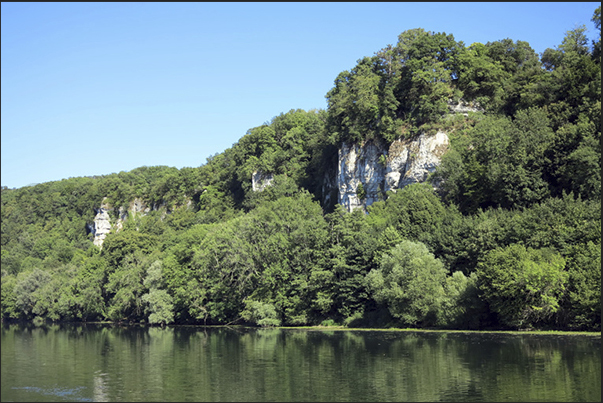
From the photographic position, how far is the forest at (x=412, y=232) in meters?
63.5

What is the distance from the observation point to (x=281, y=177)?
128875mm

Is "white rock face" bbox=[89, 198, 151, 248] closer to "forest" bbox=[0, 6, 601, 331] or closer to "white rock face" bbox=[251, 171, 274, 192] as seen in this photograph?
"forest" bbox=[0, 6, 601, 331]

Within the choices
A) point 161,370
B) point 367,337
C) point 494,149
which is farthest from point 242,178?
point 161,370

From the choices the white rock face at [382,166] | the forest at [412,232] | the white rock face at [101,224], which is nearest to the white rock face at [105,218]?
the white rock face at [101,224]

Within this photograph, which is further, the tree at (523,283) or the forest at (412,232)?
the forest at (412,232)

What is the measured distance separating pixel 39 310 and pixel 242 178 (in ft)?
165

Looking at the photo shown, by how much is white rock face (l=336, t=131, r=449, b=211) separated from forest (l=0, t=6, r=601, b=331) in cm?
197

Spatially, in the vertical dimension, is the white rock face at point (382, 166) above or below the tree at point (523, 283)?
above

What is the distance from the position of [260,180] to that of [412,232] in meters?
61.9

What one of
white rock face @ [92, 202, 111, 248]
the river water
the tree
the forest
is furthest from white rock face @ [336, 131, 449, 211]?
white rock face @ [92, 202, 111, 248]

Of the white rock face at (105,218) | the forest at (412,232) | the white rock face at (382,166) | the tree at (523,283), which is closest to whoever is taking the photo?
the tree at (523,283)

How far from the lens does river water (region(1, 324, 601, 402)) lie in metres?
36.1

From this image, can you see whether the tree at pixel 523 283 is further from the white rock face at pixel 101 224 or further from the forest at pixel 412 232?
the white rock face at pixel 101 224

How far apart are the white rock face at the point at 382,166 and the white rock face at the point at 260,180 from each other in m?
24.0
